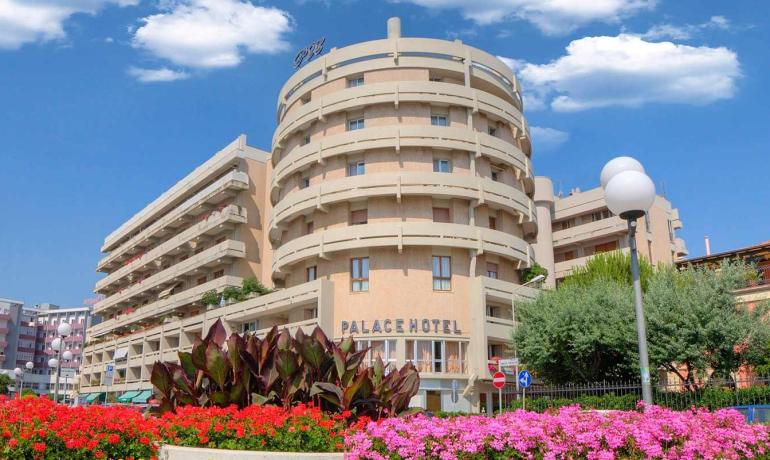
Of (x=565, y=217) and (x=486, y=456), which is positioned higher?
(x=565, y=217)

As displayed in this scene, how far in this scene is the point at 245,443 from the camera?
33.6ft

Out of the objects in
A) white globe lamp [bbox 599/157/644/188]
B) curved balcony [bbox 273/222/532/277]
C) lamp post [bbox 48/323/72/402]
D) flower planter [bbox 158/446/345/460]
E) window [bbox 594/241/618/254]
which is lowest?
flower planter [bbox 158/446/345/460]

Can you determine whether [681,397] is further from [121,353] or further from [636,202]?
[121,353]

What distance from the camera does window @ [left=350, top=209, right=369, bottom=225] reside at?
131 feet

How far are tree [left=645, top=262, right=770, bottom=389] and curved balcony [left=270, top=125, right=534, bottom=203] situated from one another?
15762 mm

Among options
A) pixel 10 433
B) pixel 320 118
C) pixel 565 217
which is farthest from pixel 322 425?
pixel 565 217

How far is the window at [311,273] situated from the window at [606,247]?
25733 millimetres

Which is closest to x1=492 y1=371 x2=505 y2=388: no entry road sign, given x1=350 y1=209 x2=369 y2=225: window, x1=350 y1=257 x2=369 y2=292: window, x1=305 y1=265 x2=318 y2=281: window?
x1=350 y1=257 x2=369 y2=292: window

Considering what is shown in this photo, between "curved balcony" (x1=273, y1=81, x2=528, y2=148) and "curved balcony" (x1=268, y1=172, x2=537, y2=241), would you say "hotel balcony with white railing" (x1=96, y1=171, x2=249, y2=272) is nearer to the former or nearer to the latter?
"curved balcony" (x1=273, y1=81, x2=528, y2=148)

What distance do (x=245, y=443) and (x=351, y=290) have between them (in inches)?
1116

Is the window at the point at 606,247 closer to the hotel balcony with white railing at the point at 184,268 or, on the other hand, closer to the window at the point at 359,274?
the window at the point at 359,274

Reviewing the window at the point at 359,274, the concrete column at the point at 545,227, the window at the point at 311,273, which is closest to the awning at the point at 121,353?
the window at the point at 311,273

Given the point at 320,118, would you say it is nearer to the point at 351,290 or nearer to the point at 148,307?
the point at 351,290

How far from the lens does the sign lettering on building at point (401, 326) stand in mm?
36344
